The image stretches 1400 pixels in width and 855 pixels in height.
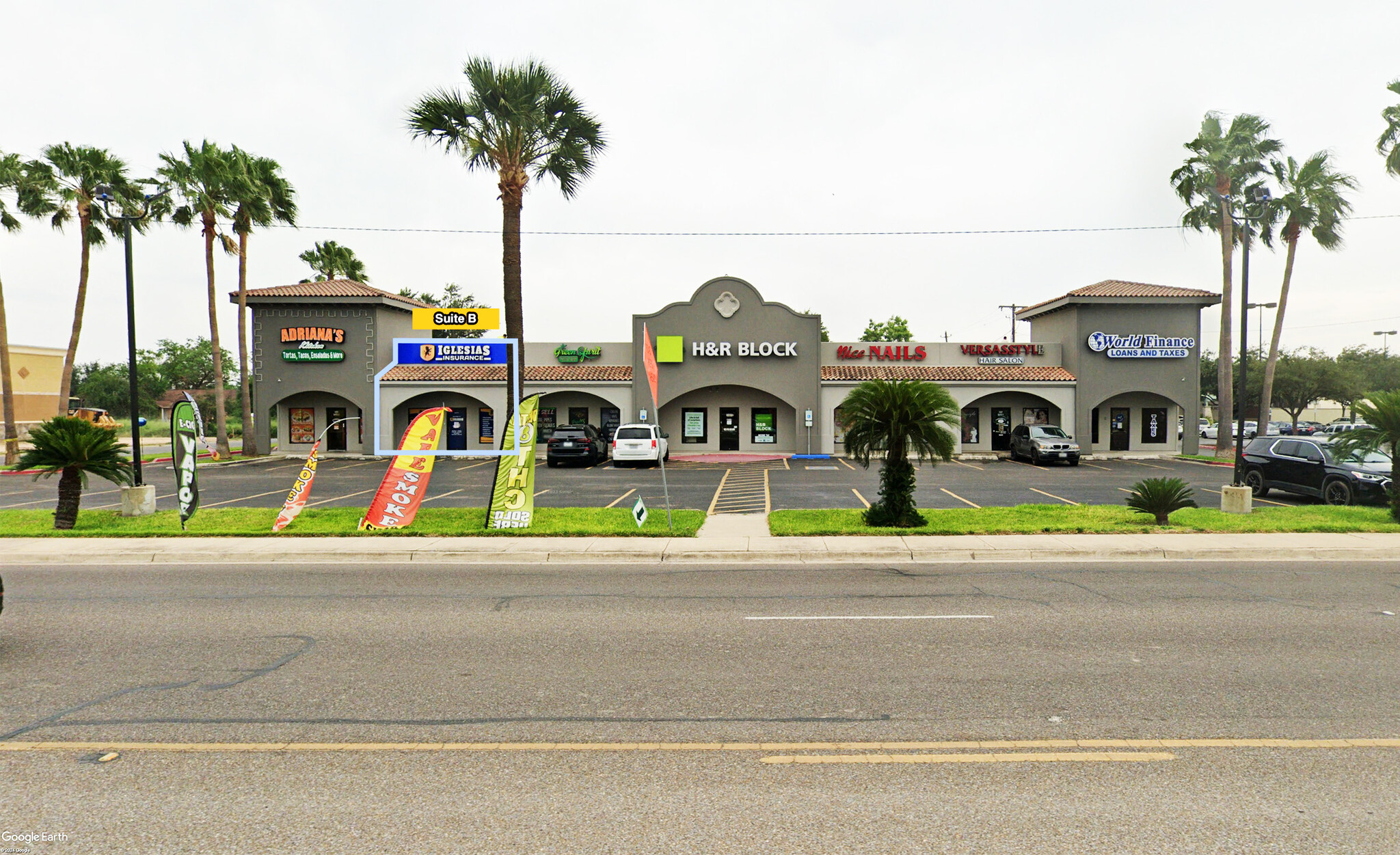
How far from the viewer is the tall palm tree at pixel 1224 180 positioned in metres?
32.3

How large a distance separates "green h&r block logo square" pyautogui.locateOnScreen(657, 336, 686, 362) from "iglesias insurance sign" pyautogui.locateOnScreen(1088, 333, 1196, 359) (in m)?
18.9

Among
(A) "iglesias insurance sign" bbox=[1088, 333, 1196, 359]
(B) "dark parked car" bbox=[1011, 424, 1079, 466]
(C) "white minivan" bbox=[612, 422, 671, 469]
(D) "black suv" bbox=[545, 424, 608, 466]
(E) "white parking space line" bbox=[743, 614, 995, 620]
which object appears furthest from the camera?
(A) "iglesias insurance sign" bbox=[1088, 333, 1196, 359]

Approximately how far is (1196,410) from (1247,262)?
21.7 metres

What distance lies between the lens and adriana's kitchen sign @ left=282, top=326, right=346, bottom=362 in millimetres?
35250

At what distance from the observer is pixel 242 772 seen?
14.0 ft

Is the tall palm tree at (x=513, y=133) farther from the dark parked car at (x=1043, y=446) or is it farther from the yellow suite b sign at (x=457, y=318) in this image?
the dark parked car at (x=1043, y=446)

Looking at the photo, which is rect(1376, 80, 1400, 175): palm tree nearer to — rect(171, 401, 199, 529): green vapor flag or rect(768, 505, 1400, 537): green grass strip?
rect(768, 505, 1400, 537): green grass strip

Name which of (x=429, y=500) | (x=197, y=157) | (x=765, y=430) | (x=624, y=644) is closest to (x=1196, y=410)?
(x=765, y=430)

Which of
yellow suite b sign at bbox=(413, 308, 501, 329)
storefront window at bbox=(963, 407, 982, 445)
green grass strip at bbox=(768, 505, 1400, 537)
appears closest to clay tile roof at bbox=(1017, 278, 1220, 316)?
storefront window at bbox=(963, 407, 982, 445)

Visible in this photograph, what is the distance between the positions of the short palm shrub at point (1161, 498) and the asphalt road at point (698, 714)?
4416 mm

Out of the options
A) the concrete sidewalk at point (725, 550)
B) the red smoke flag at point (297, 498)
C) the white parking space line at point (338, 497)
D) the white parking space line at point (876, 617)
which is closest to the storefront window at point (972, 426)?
the concrete sidewalk at point (725, 550)

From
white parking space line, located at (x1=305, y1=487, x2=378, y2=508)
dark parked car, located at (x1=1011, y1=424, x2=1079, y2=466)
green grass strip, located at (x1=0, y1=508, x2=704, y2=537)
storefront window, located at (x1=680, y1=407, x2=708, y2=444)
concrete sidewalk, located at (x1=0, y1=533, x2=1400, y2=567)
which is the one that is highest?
storefront window, located at (x1=680, y1=407, x2=708, y2=444)

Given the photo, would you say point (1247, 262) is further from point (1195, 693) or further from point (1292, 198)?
point (1292, 198)

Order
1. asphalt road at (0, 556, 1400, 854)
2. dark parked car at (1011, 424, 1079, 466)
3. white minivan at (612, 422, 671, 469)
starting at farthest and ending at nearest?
1. dark parked car at (1011, 424, 1079, 466)
2. white minivan at (612, 422, 671, 469)
3. asphalt road at (0, 556, 1400, 854)
